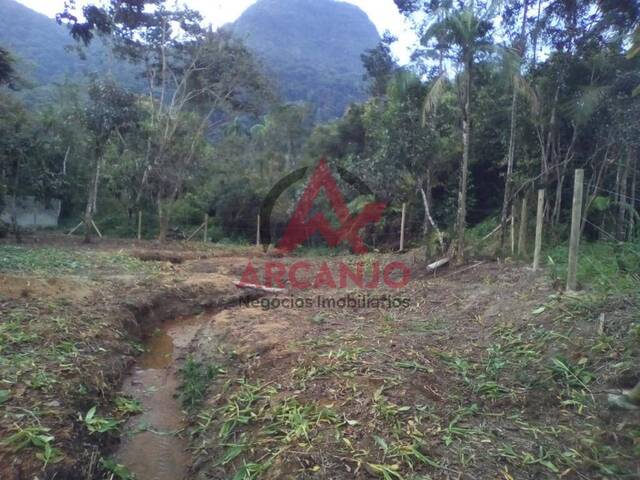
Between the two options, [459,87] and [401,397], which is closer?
[401,397]

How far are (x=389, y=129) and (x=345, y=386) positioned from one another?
8.83 meters

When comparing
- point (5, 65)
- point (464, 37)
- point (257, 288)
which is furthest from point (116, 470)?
point (5, 65)

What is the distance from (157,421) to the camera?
492cm

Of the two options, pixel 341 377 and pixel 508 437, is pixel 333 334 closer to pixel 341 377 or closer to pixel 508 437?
pixel 341 377

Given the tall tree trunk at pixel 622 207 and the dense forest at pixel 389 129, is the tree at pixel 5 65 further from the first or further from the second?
the tall tree trunk at pixel 622 207

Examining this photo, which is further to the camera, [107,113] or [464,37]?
[107,113]

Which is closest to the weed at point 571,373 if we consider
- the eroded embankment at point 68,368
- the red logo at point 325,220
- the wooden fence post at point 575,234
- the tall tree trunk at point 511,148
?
the wooden fence post at point 575,234

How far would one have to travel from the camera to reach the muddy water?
413 cm

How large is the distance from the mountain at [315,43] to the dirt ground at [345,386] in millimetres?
35096

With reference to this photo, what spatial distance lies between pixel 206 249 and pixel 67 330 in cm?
944

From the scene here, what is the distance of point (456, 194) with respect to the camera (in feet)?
48.4

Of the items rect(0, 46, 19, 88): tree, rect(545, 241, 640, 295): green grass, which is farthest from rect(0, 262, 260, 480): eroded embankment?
rect(545, 241, 640, 295): green grass

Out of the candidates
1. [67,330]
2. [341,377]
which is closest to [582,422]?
[341,377]

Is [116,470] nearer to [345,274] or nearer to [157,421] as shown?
[157,421]
